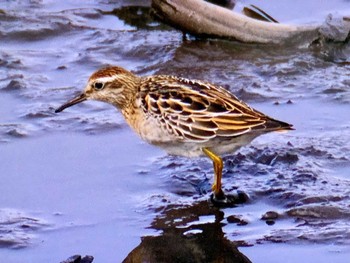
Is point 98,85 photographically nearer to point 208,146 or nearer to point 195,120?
point 195,120

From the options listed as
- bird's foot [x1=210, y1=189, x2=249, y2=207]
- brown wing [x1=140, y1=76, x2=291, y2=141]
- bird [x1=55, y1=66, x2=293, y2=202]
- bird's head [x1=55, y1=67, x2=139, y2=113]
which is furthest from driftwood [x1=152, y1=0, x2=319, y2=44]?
bird's foot [x1=210, y1=189, x2=249, y2=207]

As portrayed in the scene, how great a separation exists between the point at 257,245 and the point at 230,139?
1.07 m

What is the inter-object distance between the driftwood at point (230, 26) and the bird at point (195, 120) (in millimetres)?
2803

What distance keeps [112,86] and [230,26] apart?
3049 millimetres

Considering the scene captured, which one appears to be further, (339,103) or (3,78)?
(3,78)

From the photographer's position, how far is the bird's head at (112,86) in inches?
360

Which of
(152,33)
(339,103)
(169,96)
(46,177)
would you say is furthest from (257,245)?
(152,33)

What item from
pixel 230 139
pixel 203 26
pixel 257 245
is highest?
pixel 203 26

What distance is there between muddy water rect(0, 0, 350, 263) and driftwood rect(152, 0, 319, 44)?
14 cm

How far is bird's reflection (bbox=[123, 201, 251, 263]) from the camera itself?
767 centimetres

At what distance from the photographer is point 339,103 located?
34.6ft

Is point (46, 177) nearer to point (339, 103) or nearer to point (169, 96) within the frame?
point (169, 96)

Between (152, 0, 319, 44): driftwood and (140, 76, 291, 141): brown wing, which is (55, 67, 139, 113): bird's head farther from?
(152, 0, 319, 44): driftwood

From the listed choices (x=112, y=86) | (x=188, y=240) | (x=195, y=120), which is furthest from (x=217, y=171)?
(x=112, y=86)
